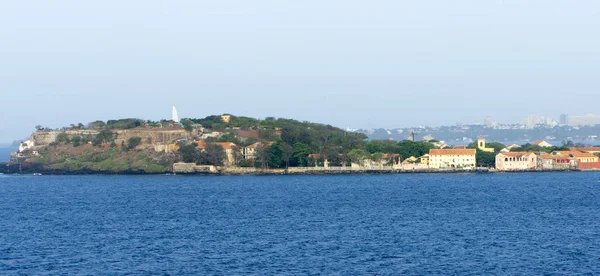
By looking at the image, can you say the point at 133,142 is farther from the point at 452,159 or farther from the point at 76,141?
the point at 452,159

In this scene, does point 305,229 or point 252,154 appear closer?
point 305,229

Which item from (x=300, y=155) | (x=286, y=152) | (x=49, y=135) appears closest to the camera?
(x=286, y=152)

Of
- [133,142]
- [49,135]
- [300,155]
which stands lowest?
[300,155]

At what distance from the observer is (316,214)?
44438 mm

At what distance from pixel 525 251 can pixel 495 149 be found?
64381 mm

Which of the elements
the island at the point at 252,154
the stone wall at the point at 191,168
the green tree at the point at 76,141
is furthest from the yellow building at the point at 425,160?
the green tree at the point at 76,141

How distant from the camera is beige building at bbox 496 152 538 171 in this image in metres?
84.0

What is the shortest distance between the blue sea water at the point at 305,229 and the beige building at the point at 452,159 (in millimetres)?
18867

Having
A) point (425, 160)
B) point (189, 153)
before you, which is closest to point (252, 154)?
point (189, 153)

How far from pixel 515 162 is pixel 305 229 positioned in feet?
164

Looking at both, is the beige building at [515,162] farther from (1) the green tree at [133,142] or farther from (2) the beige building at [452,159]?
(1) the green tree at [133,142]

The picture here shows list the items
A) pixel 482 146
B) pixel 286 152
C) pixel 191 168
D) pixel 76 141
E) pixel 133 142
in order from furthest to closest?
pixel 482 146 < pixel 76 141 < pixel 133 142 < pixel 191 168 < pixel 286 152

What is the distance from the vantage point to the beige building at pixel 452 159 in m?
84.6

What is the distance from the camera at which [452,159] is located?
84688mm
